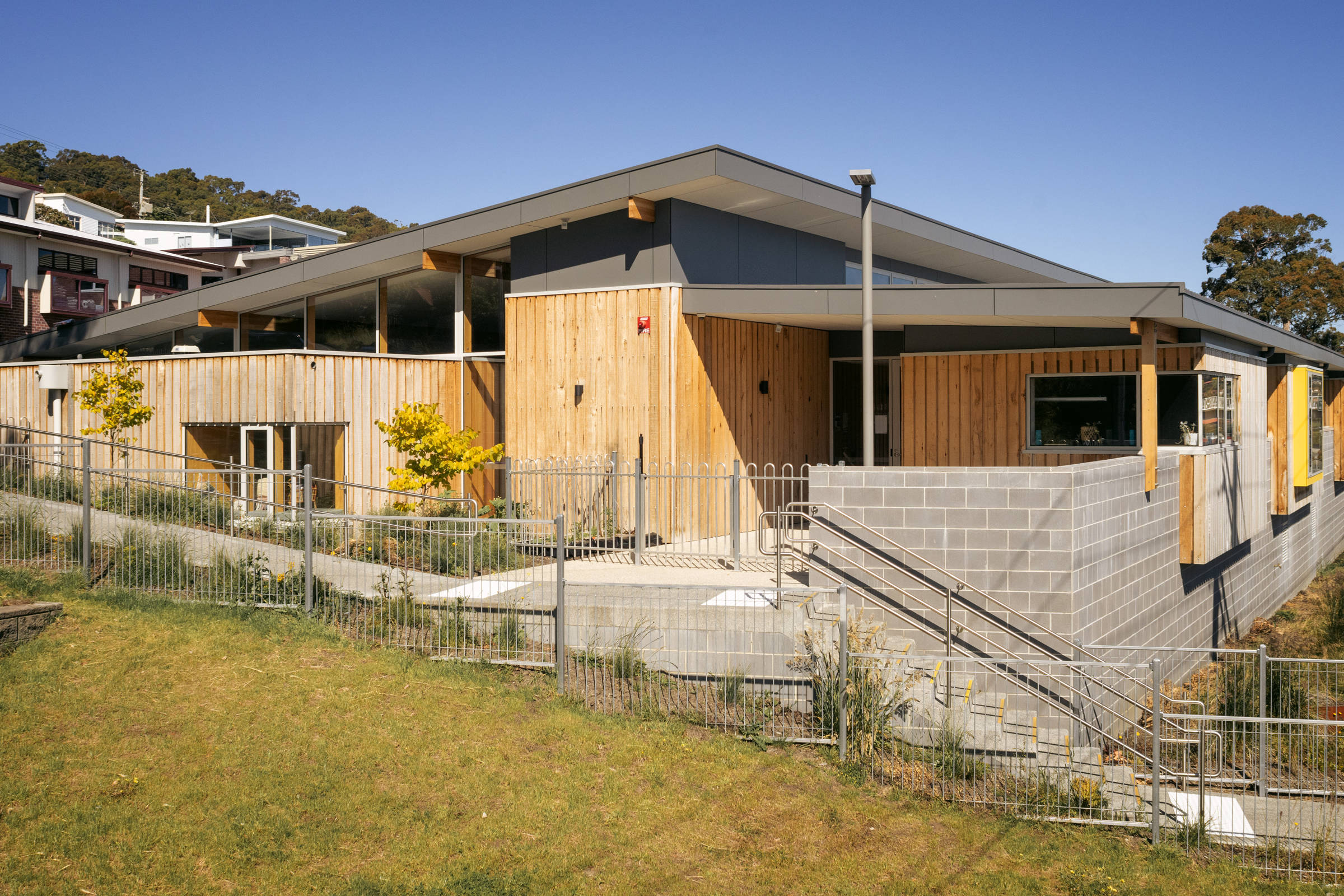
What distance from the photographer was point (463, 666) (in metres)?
8.57

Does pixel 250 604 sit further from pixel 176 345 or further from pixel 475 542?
pixel 176 345

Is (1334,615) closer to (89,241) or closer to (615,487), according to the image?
(615,487)

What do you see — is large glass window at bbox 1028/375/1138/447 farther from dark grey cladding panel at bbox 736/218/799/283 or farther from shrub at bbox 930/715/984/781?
shrub at bbox 930/715/984/781

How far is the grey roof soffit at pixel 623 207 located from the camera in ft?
42.4

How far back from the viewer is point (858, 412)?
17.6m

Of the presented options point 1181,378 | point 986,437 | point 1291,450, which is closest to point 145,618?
point 986,437

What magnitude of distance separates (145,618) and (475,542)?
3.33 metres

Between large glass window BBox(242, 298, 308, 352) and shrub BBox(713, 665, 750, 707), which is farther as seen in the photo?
large glass window BBox(242, 298, 308, 352)

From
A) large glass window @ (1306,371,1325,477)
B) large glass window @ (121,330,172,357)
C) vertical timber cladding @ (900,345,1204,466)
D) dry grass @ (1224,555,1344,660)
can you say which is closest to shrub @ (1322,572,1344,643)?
dry grass @ (1224,555,1344,660)

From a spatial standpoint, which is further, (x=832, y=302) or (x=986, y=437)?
(x=986, y=437)

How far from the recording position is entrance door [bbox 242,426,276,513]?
14.4 meters

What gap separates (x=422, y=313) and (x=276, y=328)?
4270 mm

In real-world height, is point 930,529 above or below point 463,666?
above

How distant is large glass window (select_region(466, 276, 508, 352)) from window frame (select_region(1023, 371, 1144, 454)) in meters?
8.68
